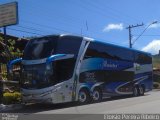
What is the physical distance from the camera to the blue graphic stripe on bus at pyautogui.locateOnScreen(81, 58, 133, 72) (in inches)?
951

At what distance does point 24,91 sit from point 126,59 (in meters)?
10.8

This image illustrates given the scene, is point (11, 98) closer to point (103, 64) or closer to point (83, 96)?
point (83, 96)

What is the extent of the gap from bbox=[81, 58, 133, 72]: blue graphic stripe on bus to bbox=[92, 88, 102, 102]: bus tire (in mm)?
1406

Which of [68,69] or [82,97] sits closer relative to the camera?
[68,69]

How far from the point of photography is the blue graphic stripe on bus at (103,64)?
24156mm

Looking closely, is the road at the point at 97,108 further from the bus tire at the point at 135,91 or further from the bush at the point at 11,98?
the bus tire at the point at 135,91

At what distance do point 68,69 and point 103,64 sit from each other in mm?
4582

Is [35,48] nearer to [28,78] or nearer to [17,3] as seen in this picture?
[28,78]

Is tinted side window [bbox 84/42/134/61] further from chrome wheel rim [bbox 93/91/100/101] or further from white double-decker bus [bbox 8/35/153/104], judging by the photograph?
chrome wheel rim [bbox 93/91/100/101]

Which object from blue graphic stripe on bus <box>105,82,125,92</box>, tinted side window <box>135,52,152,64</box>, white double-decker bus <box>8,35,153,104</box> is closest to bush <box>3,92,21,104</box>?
white double-decker bus <box>8,35,153,104</box>

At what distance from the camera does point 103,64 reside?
2639cm

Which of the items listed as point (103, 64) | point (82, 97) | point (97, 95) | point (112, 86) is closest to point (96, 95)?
point (97, 95)

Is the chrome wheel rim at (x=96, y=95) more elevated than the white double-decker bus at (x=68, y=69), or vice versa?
the white double-decker bus at (x=68, y=69)

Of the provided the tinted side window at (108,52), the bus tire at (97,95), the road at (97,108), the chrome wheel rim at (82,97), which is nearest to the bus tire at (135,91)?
the tinted side window at (108,52)
